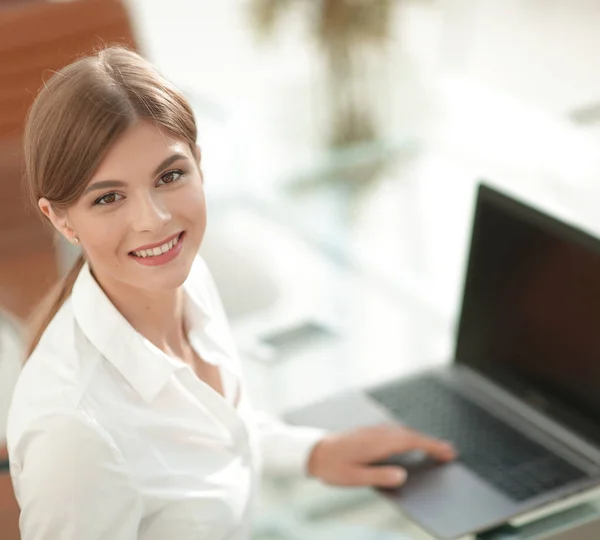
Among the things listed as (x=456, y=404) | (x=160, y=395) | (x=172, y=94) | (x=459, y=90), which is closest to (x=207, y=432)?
(x=160, y=395)

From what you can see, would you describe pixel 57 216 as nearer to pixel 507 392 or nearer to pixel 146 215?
pixel 146 215

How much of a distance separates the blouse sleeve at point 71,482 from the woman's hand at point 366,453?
0.48 meters

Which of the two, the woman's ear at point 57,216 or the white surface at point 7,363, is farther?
the white surface at point 7,363

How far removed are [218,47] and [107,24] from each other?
1.91 metres

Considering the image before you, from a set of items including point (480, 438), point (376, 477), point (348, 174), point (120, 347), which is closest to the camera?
point (120, 347)

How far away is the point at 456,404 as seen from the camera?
5.72ft

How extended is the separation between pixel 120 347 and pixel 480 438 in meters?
0.71

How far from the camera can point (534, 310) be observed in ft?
5.41

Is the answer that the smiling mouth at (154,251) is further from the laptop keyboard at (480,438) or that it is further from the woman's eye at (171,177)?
the laptop keyboard at (480,438)

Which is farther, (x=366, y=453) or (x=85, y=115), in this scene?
(x=366, y=453)

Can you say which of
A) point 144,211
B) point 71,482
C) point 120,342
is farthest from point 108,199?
point 71,482

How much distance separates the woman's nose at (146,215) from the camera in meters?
1.08

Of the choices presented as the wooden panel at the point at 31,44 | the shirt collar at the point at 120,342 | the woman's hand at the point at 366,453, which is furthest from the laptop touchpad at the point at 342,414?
the wooden panel at the point at 31,44

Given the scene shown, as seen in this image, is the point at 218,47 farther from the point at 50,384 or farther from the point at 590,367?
the point at 50,384
